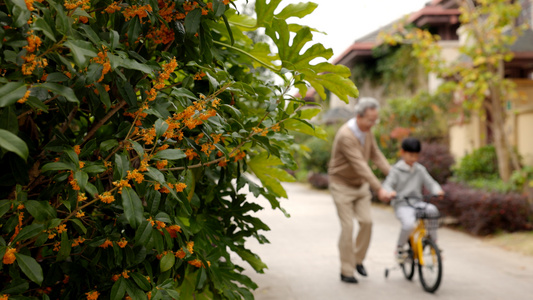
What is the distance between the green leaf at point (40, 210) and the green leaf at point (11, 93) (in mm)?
367

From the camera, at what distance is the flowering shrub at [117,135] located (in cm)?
144

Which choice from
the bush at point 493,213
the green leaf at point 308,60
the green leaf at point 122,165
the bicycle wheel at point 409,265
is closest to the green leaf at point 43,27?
the green leaf at point 122,165

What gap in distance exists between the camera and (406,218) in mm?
6059

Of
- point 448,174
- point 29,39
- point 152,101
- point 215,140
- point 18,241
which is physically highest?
point 29,39

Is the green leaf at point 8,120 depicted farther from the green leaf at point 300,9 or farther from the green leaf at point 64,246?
the green leaf at point 300,9

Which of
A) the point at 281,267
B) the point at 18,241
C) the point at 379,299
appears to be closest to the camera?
the point at 18,241

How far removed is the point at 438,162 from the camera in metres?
13.8

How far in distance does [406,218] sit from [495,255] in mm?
2757

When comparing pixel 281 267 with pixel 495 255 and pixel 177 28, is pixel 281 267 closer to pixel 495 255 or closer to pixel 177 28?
pixel 495 255

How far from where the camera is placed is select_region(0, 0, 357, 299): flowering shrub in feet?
4.71

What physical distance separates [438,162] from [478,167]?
1.33m

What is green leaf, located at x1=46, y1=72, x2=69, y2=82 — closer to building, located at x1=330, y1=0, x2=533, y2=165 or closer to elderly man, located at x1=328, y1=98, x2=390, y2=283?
elderly man, located at x1=328, y1=98, x2=390, y2=283

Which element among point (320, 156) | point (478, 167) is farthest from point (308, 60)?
point (320, 156)

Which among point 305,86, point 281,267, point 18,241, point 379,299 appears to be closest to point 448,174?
point 281,267
